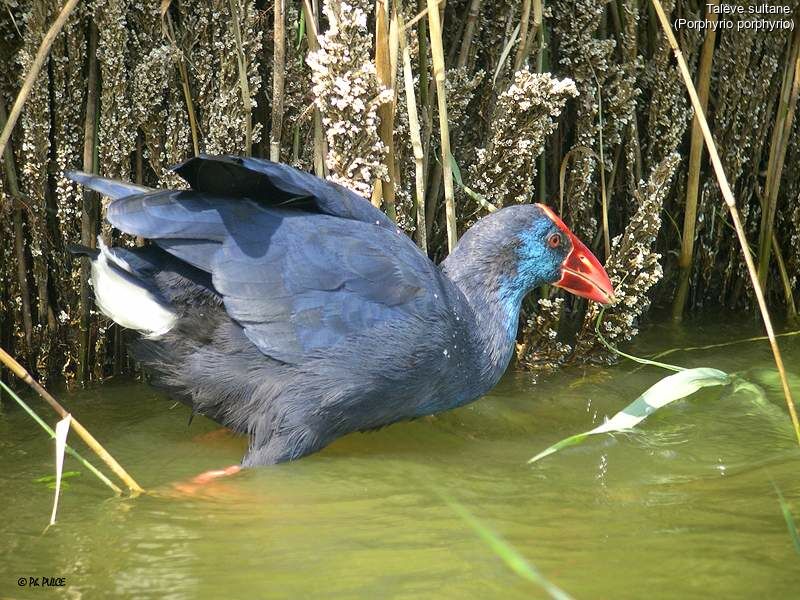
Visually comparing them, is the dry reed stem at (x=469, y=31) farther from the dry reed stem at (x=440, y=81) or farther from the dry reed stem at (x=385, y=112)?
the dry reed stem at (x=440, y=81)

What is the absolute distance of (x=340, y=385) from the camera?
117 inches

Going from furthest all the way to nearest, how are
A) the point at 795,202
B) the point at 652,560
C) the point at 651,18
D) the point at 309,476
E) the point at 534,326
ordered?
the point at 795,202 → the point at 651,18 → the point at 534,326 → the point at 309,476 → the point at 652,560

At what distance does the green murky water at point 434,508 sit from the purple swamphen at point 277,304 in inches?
7.9

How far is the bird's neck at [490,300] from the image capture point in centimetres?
334

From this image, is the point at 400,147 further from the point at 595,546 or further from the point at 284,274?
the point at 595,546

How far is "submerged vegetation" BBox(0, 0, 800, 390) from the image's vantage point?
3334 millimetres

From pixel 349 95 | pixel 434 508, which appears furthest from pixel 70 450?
pixel 349 95

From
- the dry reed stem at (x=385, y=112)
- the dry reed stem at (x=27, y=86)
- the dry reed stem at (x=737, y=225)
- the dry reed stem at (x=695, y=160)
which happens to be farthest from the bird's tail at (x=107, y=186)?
the dry reed stem at (x=695, y=160)

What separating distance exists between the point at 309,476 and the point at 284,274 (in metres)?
0.60

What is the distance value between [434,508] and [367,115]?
1270 mm

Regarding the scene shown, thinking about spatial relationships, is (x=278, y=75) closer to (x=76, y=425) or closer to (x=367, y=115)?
(x=367, y=115)

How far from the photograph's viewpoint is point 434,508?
2.66 m

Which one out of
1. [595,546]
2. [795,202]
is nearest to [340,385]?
[595,546]

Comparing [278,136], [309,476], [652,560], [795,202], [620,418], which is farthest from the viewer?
[795,202]
